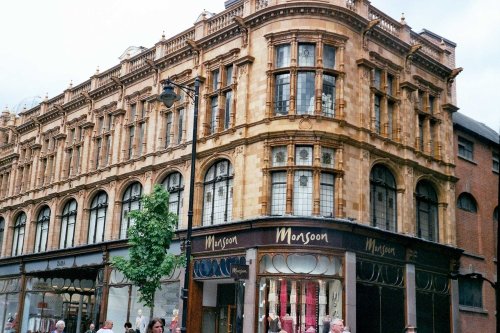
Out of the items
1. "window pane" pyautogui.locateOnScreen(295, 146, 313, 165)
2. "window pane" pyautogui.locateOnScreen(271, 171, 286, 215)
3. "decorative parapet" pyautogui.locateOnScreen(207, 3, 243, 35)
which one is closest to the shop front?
"window pane" pyautogui.locateOnScreen(271, 171, 286, 215)

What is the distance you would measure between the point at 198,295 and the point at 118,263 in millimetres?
4435

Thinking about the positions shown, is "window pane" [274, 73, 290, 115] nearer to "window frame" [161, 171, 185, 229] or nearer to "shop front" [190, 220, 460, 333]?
"shop front" [190, 220, 460, 333]

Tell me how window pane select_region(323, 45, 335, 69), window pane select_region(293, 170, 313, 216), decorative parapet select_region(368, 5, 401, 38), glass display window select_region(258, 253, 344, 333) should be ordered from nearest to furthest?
glass display window select_region(258, 253, 344, 333) → window pane select_region(293, 170, 313, 216) → window pane select_region(323, 45, 335, 69) → decorative parapet select_region(368, 5, 401, 38)

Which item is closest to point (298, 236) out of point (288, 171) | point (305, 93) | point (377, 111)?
point (288, 171)

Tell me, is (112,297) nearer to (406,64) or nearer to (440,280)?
(440,280)

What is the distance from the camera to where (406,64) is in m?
32.5

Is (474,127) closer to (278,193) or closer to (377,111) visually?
(377,111)

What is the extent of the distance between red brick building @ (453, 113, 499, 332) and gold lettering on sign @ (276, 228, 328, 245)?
10851mm

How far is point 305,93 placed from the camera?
27.6m

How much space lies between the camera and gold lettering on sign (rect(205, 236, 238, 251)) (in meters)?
27.6

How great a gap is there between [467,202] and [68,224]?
2298 cm

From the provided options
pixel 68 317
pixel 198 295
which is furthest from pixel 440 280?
pixel 68 317

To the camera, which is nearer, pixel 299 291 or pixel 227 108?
pixel 299 291

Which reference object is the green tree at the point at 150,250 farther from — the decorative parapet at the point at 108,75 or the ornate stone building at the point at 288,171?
the decorative parapet at the point at 108,75
